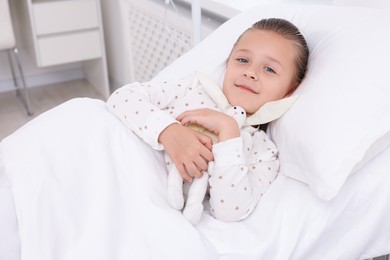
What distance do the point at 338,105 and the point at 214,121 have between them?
0.24 meters

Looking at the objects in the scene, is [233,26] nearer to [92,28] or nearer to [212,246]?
[212,246]

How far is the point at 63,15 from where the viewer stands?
2.64m

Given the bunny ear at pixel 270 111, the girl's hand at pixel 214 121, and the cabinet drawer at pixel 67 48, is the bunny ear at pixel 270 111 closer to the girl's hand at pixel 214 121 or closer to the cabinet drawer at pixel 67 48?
the girl's hand at pixel 214 121

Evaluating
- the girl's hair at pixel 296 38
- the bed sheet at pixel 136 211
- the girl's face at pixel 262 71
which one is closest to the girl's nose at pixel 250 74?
the girl's face at pixel 262 71

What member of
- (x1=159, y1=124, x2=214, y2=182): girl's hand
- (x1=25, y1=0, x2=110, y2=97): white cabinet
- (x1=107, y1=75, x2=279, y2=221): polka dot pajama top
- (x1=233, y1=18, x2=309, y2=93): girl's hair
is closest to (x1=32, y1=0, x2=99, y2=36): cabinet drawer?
(x1=25, y1=0, x2=110, y2=97): white cabinet

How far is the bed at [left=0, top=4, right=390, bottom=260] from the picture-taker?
2.75ft

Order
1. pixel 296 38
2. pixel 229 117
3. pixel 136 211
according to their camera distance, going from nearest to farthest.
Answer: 1. pixel 136 211
2. pixel 229 117
3. pixel 296 38

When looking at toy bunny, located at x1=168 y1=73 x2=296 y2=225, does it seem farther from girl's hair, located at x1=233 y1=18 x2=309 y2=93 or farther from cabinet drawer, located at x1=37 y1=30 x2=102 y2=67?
cabinet drawer, located at x1=37 y1=30 x2=102 y2=67

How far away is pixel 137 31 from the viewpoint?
2.52 m

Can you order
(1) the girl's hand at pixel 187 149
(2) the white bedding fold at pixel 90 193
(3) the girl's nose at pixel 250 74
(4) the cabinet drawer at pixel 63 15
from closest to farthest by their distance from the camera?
(2) the white bedding fold at pixel 90 193
(1) the girl's hand at pixel 187 149
(3) the girl's nose at pixel 250 74
(4) the cabinet drawer at pixel 63 15

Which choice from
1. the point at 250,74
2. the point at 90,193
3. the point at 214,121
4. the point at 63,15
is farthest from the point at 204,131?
the point at 63,15

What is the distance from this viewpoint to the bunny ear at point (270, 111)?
1.02m

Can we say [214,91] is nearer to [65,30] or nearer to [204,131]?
[204,131]

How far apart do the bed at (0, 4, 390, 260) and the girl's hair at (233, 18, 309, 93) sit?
0.19ft
